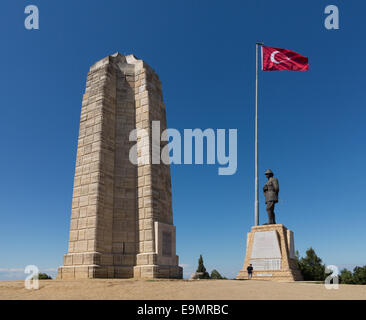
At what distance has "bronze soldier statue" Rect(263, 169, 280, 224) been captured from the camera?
2169 cm

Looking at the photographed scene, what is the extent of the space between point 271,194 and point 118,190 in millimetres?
10086

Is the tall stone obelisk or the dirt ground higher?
the tall stone obelisk

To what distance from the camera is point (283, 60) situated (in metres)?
26.5

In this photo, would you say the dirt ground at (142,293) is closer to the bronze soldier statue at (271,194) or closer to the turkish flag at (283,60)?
the bronze soldier statue at (271,194)

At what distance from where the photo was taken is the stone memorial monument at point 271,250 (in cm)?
1973

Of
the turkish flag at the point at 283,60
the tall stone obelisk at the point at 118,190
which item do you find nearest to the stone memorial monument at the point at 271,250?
the tall stone obelisk at the point at 118,190

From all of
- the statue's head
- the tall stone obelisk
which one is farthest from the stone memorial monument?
the tall stone obelisk

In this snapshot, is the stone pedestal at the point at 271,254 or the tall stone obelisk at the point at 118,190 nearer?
the tall stone obelisk at the point at 118,190

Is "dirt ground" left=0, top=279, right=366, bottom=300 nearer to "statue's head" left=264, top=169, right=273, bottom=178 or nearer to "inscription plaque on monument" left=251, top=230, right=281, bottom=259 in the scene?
"inscription plaque on monument" left=251, top=230, right=281, bottom=259

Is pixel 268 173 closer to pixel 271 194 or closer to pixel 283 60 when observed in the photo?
pixel 271 194

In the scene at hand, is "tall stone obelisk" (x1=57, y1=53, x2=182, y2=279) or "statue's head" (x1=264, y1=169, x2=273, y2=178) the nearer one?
"tall stone obelisk" (x1=57, y1=53, x2=182, y2=279)

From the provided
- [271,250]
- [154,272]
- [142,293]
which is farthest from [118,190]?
[271,250]

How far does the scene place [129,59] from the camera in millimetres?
20609
